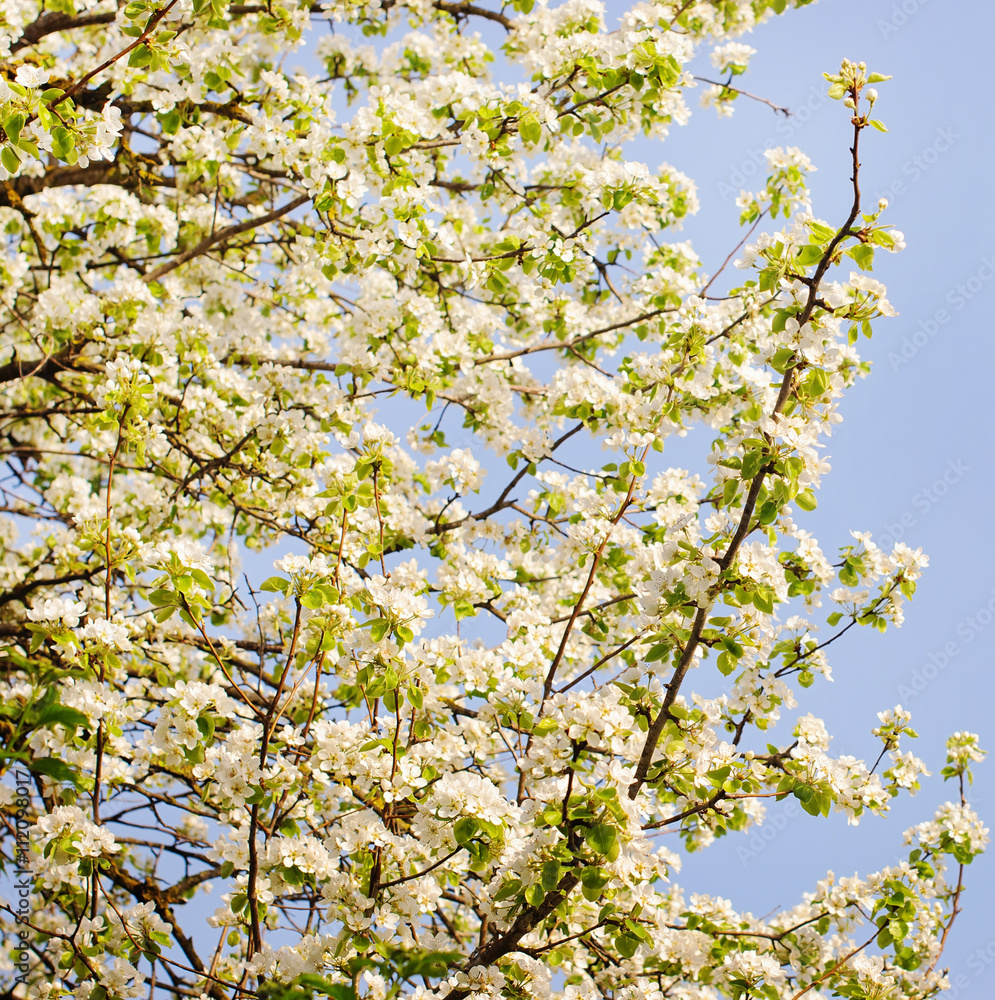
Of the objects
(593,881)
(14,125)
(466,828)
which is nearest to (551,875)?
(593,881)

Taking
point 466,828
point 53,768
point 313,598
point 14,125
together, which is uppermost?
point 14,125

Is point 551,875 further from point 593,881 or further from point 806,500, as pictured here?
point 806,500

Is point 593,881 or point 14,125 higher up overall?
point 14,125

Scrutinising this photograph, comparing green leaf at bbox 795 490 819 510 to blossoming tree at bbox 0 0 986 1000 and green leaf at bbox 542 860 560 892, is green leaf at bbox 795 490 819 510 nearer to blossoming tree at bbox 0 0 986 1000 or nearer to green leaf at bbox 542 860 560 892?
blossoming tree at bbox 0 0 986 1000

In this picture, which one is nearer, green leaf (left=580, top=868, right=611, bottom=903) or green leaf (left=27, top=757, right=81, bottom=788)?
green leaf (left=27, top=757, right=81, bottom=788)

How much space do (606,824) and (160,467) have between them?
371cm

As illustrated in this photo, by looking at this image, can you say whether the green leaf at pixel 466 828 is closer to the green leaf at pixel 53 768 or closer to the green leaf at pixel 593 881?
the green leaf at pixel 593 881

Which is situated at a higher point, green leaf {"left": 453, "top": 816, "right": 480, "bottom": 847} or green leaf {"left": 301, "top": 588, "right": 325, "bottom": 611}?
green leaf {"left": 301, "top": 588, "right": 325, "bottom": 611}

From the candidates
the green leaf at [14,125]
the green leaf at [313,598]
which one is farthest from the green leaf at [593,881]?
the green leaf at [14,125]

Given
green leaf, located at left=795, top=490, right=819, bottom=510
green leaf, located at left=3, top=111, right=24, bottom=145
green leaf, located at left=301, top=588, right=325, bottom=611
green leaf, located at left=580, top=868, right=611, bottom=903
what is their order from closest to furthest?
green leaf, located at left=580, top=868, right=611, bottom=903
green leaf, located at left=3, top=111, right=24, bottom=145
green leaf, located at left=795, top=490, right=819, bottom=510
green leaf, located at left=301, top=588, right=325, bottom=611

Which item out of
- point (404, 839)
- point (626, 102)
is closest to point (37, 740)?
point (404, 839)

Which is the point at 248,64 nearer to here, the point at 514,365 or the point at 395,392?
the point at 395,392

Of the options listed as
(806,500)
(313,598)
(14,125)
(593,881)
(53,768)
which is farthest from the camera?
(313,598)

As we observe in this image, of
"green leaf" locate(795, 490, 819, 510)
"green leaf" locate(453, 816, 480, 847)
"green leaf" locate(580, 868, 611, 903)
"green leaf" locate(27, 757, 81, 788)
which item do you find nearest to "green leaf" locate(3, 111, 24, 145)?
"green leaf" locate(27, 757, 81, 788)
